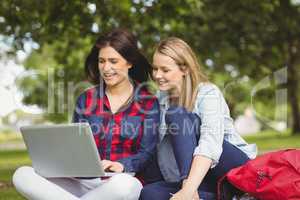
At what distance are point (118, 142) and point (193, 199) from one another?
771mm

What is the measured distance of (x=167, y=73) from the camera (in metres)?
3.67

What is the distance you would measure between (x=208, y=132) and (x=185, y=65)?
476 mm

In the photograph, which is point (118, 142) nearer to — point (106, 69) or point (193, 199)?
point (106, 69)

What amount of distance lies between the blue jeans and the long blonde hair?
0.13m

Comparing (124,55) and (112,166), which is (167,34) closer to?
(124,55)

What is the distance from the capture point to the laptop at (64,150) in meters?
3.30

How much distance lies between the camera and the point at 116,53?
3.96 meters

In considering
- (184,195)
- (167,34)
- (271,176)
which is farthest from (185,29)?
(184,195)

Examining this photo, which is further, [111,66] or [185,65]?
[111,66]

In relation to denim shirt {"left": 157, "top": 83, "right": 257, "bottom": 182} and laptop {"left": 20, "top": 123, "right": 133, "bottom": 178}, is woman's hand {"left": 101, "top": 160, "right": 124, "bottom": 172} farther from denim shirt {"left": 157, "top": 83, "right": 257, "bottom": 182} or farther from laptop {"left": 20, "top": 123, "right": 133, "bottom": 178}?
denim shirt {"left": 157, "top": 83, "right": 257, "bottom": 182}

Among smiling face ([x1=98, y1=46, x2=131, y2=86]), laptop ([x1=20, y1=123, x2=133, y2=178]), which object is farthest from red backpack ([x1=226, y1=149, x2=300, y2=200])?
smiling face ([x1=98, y1=46, x2=131, y2=86])

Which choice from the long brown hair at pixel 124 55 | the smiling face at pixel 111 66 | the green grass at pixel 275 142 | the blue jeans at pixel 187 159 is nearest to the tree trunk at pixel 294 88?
the green grass at pixel 275 142

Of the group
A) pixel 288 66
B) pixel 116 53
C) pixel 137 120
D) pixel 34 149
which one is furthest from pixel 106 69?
pixel 288 66

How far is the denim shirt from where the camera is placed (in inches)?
133
